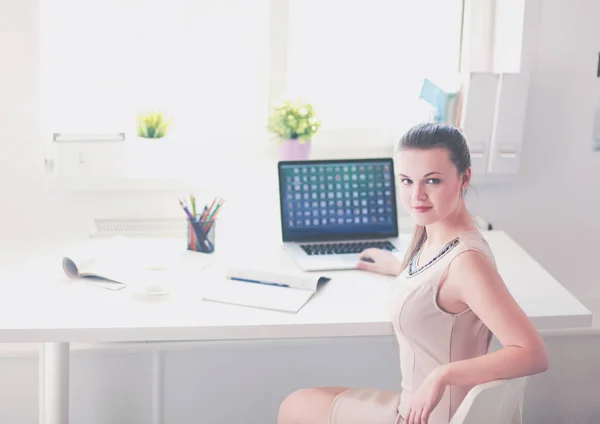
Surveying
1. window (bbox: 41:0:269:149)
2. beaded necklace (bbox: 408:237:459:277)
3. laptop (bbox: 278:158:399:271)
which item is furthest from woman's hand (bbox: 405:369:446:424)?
window (bbox: 41:0:269:149)

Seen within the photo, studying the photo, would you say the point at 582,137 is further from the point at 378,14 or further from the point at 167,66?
the point at 167,66

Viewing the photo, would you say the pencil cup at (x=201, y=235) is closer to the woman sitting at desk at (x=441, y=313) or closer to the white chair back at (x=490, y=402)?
the woman sitting at desk at (x=441, y=313)

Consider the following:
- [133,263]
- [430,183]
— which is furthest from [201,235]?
[430,183]

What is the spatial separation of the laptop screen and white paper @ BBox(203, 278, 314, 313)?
Result: 37 cm

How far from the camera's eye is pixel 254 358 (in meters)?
2.68

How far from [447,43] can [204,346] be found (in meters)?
1.19

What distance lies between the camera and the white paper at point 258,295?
194 centimetres

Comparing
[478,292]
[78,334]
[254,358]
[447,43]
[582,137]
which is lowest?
[254,358]

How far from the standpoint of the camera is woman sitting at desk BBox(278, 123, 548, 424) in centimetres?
153

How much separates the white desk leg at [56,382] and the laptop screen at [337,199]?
645 mm

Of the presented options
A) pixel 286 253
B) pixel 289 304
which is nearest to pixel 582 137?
pixel 286 253

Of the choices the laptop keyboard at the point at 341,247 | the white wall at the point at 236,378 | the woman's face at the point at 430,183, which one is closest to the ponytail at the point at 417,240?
the woman's face at the point at 430,183

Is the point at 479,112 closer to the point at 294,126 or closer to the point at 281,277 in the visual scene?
the point at 294,126

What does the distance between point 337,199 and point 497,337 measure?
0.94 meters
